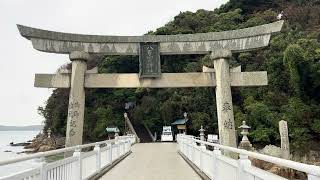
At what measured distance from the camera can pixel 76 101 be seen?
18953 millimetres

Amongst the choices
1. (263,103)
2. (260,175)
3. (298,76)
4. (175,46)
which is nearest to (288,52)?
(298,76)

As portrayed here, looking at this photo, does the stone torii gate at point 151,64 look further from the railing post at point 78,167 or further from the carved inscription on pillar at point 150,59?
the railing post at point 78,167

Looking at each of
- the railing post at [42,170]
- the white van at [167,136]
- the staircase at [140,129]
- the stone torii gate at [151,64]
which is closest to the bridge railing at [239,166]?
the railing post at [42,170]

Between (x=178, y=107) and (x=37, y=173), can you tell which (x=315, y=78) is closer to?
(x=178, y=107)

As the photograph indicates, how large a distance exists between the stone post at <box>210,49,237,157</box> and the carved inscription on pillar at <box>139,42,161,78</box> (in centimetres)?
333

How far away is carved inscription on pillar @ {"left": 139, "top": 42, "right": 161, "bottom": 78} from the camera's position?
2000 cm

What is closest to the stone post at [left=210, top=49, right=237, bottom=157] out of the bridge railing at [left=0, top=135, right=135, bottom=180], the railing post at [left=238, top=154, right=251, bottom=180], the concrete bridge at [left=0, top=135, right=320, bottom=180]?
the concrete bridge at [left=0, top=135, right=320, bottom=180]

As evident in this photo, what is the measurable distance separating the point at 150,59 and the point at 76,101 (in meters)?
4.67

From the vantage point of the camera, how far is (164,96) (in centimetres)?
4903

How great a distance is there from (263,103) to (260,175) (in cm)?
3427

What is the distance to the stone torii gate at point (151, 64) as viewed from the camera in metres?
18.9

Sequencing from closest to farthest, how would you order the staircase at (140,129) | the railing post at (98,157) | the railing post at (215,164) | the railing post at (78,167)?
the railing post at (78,167), the railing post at (215,164), the railing post at (98,157), the staircase at (140,129)

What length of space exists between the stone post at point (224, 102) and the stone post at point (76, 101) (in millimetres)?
7214

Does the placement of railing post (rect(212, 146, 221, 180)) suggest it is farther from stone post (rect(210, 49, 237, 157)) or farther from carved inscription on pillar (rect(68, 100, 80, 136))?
carved inscription on pillar (rect(68, 100, 80, 136))
